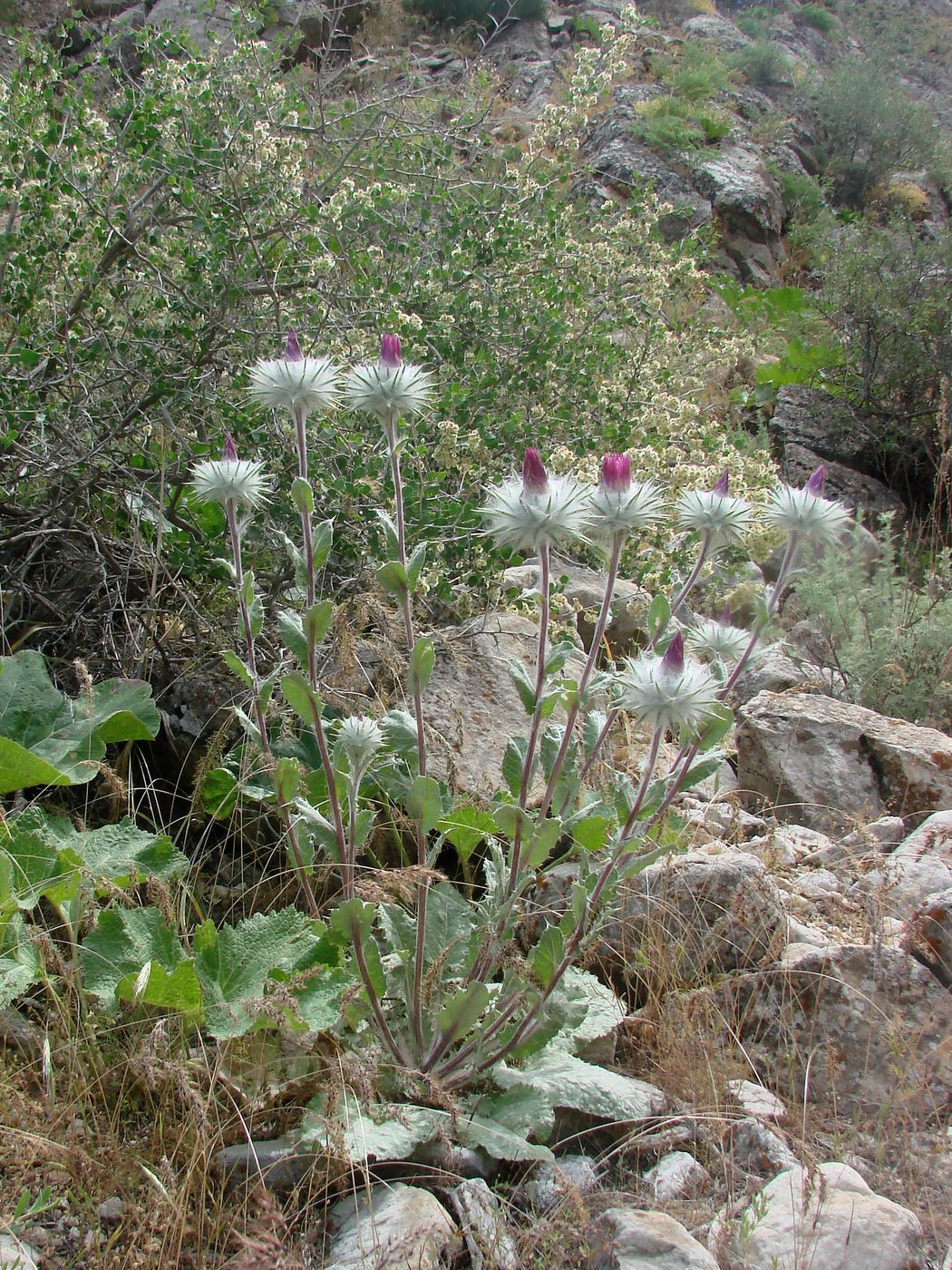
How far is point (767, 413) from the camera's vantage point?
9.26 meters

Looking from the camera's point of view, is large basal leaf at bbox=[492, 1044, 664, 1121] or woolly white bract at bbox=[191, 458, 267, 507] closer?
woolly white bract at bbox=[191, 458, 267, 507]

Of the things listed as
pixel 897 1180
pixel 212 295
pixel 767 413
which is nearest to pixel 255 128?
pixel 212 295

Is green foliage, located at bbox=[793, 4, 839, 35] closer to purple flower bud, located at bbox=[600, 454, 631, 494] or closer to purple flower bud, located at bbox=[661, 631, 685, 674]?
purple flower bud, located at bbox=[600, 454, 631, 494]

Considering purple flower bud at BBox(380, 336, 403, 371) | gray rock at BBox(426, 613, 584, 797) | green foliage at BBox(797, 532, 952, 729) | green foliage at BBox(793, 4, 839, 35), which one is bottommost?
green foliage at BBox(797, 532, 952, 729)

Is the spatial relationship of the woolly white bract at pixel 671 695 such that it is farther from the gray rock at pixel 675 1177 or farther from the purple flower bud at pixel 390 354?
the gray rock at pixel 675 1177

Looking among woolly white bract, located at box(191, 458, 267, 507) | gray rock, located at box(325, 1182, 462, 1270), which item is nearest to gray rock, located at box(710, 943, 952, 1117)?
gray rock, located at box(325, 1182, 462, 1270)

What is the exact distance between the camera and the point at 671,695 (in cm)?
175

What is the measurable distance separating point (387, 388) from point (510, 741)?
0.76 m

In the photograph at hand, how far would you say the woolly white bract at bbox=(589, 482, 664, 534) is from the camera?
70.1 inches

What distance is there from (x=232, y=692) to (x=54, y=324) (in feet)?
5.10

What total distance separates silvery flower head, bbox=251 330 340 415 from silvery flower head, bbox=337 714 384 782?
62 centimetres

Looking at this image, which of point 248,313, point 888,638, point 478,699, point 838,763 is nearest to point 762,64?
point 888,638

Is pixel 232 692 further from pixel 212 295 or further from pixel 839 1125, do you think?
pixel 839 1125

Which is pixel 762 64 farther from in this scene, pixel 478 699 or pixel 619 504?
pixel 619 504
